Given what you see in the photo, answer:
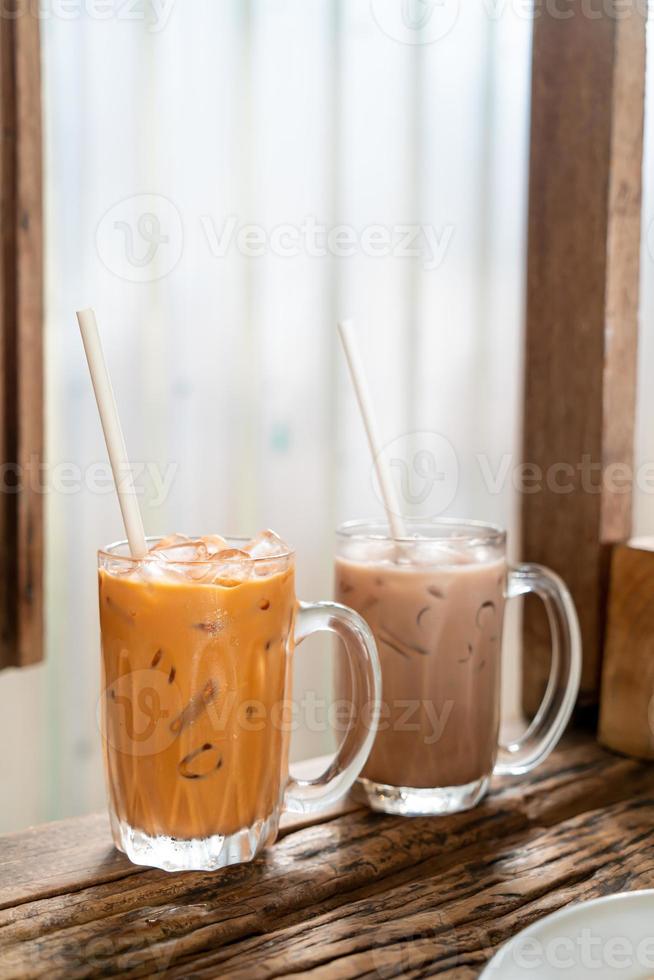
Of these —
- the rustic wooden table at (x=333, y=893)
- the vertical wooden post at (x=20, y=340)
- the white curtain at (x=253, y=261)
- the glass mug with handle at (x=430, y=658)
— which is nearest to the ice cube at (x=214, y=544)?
the glass mug with handle at (x=430, y=658)

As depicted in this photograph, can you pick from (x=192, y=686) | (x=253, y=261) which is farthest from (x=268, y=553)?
(x=253, y=261)

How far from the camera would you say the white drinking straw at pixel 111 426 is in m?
0.70

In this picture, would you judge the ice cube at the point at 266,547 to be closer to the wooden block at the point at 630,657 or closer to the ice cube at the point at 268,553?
the ice cube at the point at 268,553

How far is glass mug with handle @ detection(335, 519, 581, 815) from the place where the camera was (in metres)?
Result: 0.82

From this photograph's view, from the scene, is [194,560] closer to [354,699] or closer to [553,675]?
[354,699]

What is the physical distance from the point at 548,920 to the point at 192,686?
0.28 metres

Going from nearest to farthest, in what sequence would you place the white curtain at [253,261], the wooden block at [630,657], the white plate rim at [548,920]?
the white plate rim at [548,920]
the wooden block at [630,657]
the white curtain at [253,261]

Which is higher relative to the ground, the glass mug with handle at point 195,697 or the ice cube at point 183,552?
the ice cube at point 183,552

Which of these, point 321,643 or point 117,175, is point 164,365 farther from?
point 321,643

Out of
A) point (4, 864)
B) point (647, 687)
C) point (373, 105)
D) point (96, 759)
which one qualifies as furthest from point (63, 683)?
point (373, 105)

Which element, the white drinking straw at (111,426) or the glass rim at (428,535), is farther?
the glass rim at (428,535)

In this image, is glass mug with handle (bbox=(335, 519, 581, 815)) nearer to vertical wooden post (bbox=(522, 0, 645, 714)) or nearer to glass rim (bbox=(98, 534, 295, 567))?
glass rim (bbox=(98, 534, 295, 567))

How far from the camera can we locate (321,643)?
4.94 ft

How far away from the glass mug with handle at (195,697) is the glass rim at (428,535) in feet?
0.41
